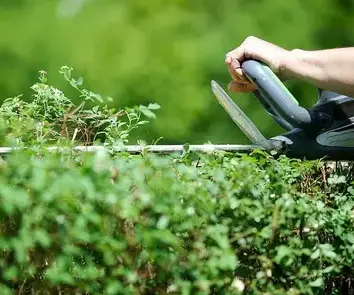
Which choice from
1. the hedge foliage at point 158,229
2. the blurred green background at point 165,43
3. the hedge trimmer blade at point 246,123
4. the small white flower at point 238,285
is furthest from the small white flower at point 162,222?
the blurred green background at point 165,43

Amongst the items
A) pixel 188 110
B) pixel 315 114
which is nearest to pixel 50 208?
pixel 315 114

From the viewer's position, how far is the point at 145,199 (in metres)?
1.92

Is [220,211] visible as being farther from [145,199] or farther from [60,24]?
[60,24]

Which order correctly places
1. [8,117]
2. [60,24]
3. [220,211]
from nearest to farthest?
1. [220,211]
2. [8,117]
3. [60,24]

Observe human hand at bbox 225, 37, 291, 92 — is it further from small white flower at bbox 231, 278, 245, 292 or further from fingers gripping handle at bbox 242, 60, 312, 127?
small white flower at bbox 231, 278, 245, 292

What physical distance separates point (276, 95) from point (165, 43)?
1.79 meters

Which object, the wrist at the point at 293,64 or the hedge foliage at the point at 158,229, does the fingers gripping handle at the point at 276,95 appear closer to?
the wrist at the point at 293,64

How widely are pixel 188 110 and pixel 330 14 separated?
1.00 meters

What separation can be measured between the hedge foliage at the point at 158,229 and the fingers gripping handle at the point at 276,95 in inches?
19.9

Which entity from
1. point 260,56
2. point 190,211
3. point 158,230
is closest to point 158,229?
point 158,230

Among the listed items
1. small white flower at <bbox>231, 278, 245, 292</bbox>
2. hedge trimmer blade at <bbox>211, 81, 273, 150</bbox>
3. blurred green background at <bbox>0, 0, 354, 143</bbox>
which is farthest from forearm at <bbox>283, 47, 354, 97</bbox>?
blurred green background at <bbox>0, 0, 354, 143</bbox>

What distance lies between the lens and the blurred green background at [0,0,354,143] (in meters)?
4.34

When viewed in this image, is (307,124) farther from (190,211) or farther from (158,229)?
(158,229)

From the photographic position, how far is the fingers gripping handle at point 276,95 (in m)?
2.78
